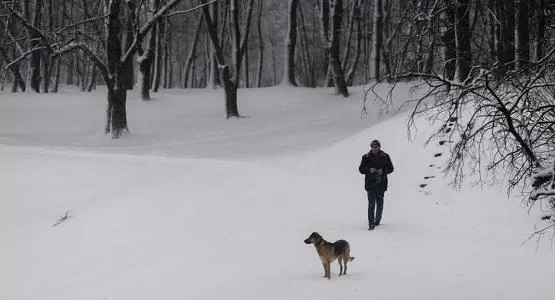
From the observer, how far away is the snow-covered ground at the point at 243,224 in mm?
8148

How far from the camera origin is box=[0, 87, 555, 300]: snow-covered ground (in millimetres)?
8148

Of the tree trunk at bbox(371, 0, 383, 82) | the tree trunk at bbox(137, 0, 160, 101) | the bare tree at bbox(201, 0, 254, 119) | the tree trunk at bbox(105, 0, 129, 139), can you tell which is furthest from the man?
the tree trunk at bbox(371, 0, 383, 82)

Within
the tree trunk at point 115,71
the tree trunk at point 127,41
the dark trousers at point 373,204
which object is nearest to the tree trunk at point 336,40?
the tree trunk at point 127,41

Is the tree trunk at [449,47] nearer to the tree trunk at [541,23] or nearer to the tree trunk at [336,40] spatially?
the tree trunk at [541,23]

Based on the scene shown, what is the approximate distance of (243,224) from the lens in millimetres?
11352

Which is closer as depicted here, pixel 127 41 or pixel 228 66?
pixel 228 66

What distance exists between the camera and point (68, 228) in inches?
459

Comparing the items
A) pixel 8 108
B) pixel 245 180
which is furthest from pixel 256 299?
pixel 8 108

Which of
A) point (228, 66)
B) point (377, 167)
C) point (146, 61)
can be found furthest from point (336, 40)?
point (377, 167)

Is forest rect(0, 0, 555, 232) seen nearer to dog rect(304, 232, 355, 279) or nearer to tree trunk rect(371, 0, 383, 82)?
tree trunk rect(371, 0, 383, 82)

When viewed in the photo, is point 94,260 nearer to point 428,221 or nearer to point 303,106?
point 428,221

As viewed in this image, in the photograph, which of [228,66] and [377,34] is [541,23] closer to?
[228,66]

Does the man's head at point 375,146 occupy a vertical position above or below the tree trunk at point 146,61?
below

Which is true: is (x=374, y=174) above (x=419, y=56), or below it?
below
